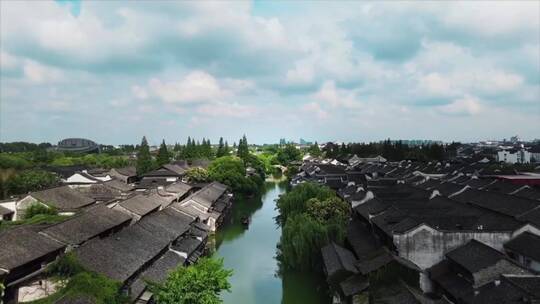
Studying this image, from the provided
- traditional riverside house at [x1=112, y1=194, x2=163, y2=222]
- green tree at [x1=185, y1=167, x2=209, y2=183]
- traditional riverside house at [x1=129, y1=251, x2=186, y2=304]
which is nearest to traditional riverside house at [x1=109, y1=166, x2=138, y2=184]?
green tree at [x1=185, y1=167, x2=209, y2=183]

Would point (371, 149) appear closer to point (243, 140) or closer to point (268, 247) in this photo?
point (243, 140)

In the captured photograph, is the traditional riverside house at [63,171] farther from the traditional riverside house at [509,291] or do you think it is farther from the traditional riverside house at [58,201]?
the traditional riverside house at [509,291]

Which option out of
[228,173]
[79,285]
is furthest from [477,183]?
[79,285]

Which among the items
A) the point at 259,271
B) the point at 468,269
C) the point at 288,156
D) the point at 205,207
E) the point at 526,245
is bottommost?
the point at 259,271

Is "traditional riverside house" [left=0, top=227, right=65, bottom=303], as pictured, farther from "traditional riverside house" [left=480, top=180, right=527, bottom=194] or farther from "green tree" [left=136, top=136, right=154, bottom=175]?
"green tree" [left=136, top=136, right=154, bottom=175]

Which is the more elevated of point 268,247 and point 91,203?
point 91,203

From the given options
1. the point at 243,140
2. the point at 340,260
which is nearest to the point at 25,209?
the point at 340,260

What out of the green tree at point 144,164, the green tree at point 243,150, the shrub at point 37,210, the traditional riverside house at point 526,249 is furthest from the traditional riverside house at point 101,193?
the green tree at point 243,150

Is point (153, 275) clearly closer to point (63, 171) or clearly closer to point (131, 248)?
point (131, 248)
